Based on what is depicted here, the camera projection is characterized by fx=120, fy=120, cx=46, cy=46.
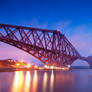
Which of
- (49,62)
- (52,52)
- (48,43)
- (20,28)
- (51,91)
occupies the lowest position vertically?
(51,91)

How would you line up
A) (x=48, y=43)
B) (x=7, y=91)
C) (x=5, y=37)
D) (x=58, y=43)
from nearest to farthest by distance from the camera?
(x=7, y=91), (x=5, y=37), (x=48, y=43), (x=58, y=43)

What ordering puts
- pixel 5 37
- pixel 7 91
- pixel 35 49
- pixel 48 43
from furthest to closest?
pixel 48 43, pixel 35 49, pixel 5 37, pixel 7 91

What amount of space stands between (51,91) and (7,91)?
10.5 feet

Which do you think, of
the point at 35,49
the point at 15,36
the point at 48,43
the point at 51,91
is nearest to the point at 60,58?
the point at 48,43

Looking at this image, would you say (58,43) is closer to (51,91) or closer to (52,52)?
(52,52)

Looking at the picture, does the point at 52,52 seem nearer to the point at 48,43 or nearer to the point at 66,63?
the point at 48,43

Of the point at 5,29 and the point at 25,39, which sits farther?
the point at 25,39

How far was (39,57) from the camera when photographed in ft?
129

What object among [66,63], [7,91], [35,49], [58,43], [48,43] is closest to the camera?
[7,91]

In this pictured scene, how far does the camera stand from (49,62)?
4272cm

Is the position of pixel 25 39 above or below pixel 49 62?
above

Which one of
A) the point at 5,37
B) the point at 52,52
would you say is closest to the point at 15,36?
the point at 5,37

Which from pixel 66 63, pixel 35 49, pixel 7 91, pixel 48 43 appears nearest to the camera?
pixel 7 91

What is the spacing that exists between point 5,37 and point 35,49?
10.0 m
